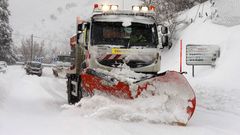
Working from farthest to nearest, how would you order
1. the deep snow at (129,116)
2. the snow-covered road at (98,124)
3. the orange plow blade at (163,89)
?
the orange plow blade at (163,89), the deep snow at (129,116), the snow-covered road at (98,124)

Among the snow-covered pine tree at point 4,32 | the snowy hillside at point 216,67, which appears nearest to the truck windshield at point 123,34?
the snowy hillside at point 216,67

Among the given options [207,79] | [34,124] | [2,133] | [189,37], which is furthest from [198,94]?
[189,37]

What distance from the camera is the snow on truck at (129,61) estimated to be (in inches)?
370

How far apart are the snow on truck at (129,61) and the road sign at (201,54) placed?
16.7ft

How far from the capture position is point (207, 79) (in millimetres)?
14953

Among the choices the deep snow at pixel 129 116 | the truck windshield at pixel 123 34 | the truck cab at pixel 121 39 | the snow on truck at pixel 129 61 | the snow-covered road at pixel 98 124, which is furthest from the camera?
the truck windshield at pixel 123 34

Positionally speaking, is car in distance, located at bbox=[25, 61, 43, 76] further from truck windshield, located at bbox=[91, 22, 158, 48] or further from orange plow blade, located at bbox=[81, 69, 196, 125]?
orange plow blade, located at bbox=[81, 69, 196, 125]

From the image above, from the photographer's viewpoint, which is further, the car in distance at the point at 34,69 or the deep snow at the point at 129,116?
the car in distance at the point at 34,69

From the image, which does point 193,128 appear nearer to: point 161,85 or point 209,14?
point 161,85

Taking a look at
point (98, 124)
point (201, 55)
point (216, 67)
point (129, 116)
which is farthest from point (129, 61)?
point (201, 55)

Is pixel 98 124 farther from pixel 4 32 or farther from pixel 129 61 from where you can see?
pixel 4 32

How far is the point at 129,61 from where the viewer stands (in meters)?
10.8

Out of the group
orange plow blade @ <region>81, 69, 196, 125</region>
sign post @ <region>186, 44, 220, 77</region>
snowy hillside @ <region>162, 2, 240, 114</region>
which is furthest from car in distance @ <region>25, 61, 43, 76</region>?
orange plow blade @ <region>81, 69, 196, 125</region>

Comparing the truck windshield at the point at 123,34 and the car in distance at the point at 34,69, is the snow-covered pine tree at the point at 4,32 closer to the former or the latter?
the car in distance at the point at 34,69
